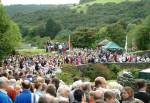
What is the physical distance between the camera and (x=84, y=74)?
53.6 m

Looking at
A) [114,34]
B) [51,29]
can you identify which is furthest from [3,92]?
[51,29]

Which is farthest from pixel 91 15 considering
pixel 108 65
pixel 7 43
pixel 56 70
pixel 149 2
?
pixel 56 70

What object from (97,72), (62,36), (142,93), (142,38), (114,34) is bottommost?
(62,36)

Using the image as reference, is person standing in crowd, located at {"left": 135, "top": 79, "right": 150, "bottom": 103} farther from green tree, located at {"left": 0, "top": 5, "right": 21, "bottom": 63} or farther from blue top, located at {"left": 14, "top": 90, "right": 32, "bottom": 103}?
green tree, located at {"left": 0, "top": 5, "right": 21, "bottom": 63}

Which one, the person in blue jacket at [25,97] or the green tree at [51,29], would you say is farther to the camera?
the green tree at [51,29]

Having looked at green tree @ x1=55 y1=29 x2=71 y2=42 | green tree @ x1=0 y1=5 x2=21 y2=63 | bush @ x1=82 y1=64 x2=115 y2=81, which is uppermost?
green tree @ x1=0 y1=5 x2=21 y2=63

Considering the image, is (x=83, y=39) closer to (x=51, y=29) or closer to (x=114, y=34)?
(x=114, y=34)

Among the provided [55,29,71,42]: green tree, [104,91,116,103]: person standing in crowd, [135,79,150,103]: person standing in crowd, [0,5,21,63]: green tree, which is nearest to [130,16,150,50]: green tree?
[0,5,21,63]: green tree

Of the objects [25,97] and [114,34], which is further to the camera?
[114,34]

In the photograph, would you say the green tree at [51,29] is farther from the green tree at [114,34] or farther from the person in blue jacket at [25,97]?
the person in blue jacket at [25,97]

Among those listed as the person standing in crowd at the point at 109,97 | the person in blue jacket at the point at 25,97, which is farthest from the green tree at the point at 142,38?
the person standing in crowd at the point at 109,97

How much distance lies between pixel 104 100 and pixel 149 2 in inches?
6840

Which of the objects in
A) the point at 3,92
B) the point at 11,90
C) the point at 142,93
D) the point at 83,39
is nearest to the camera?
the point at 3,92

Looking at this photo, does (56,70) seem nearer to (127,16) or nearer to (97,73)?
(97,73)
